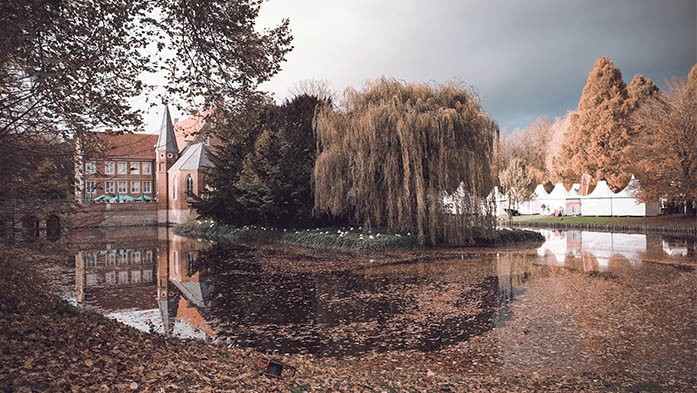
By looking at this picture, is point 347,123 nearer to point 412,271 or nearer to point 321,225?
point 321,225

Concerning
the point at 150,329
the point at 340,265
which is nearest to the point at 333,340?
the point at 150,329

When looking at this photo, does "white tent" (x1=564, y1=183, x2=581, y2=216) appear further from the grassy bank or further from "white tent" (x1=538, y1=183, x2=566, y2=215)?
the grassy bank

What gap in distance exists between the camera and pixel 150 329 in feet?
24.5

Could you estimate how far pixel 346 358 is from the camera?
6.05m

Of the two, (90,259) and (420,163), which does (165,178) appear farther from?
(420,163)

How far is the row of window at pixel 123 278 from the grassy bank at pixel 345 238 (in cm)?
818

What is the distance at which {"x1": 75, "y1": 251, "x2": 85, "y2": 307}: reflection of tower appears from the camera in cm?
1048

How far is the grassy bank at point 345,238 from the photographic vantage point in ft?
62.0

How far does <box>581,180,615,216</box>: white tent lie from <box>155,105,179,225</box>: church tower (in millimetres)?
38875

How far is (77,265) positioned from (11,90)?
1334cm

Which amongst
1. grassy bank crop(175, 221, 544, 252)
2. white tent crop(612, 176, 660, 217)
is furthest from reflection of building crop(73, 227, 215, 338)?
white tent crop(612, 176, 660, 217)

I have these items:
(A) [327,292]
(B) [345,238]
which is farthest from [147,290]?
(B) [345,238]

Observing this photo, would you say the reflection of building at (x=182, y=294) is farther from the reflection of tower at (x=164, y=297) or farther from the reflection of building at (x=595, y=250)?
the reflection of building at (x=595, y=250)

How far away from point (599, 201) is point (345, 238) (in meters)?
24.2
